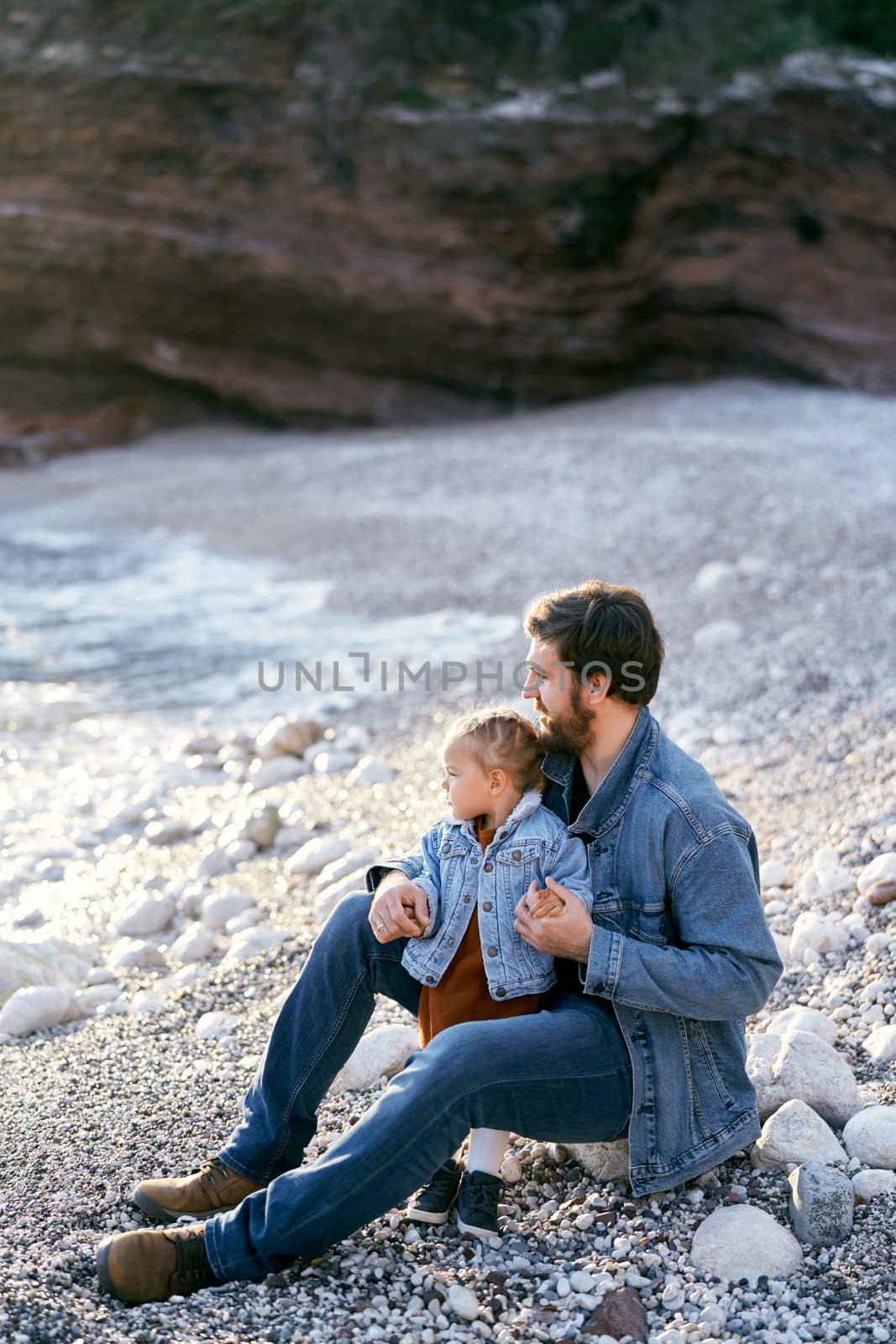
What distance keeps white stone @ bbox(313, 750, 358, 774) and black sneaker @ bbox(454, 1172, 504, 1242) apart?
9.54ft

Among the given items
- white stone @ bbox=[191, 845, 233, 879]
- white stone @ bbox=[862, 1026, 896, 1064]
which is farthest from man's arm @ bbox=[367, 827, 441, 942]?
white stone @ bbox=[191, 845, 233, 879]

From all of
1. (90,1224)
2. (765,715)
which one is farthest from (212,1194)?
(765,715)

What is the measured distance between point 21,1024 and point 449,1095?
158 centimetres

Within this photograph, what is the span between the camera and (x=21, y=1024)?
3.26 meters

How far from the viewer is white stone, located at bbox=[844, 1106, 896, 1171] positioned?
236cm

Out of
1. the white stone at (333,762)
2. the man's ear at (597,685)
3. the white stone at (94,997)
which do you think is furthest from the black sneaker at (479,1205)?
the white stone at (333,762)

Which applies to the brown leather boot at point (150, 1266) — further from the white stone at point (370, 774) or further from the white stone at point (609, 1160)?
the white stone at point (370, 774)

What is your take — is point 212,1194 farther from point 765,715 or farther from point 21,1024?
point 765,715

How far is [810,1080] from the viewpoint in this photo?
252 cm

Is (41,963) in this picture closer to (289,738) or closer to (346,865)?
(346,865)

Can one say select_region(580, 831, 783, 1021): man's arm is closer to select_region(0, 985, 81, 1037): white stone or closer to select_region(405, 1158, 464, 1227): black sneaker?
select_region(405, 1158, 464, 1227): black sneaker

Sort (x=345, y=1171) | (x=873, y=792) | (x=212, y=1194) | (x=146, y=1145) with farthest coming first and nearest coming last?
(x=873, y=792), (x=146, y=1145), (x=212, y=1194), (x=345, y=1171)

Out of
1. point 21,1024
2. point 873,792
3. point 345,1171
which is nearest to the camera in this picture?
point 345,1171

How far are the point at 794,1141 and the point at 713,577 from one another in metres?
4.72
